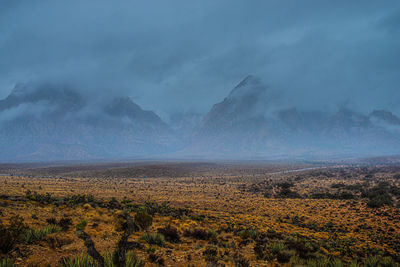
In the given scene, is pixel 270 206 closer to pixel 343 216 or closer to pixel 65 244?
pixel 343 216

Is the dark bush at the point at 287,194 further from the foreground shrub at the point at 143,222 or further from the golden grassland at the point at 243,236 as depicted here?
the foreground shrub at the point at 143,222

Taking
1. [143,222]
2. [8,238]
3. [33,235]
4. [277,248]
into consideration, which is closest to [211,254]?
[277,248]

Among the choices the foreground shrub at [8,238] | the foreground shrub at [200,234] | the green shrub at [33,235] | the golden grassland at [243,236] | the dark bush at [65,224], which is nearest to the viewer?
the foreground shrub at [8,238]

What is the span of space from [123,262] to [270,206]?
22.5 metres

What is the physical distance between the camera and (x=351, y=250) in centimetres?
1144

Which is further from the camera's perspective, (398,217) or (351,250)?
(398,217)

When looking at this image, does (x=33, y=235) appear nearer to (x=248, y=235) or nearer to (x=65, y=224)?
(x=65, y=224)

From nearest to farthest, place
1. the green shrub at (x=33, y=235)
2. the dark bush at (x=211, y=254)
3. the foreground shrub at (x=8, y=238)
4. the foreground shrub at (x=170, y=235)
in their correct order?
the foreground shrub at (x=8, y=238) < the green shrub at (x=33, y=235) < the dark bush at (x=211, y=254) < the foreground shrub at (x=170, y=235)

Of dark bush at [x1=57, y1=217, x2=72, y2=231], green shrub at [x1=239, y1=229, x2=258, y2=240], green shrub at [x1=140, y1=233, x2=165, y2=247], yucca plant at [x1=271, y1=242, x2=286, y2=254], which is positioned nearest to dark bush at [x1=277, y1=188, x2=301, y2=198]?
green shrub at [x1=239, y1=229, x2=258, y2=240]

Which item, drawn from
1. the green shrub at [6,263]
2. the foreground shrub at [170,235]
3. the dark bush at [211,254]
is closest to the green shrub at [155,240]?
the foreground shrub at [170,235]

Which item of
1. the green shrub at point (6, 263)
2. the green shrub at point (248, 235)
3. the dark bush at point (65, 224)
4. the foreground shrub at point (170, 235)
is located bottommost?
the green shrub at point (248, 235)

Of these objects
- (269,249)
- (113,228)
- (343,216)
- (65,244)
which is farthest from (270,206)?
(65,244)

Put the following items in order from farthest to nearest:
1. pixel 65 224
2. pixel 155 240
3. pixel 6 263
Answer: pixel 65 224
pixel 155 240
pixel 6 263

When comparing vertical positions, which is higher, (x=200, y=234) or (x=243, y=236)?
(x=200, y=234)
